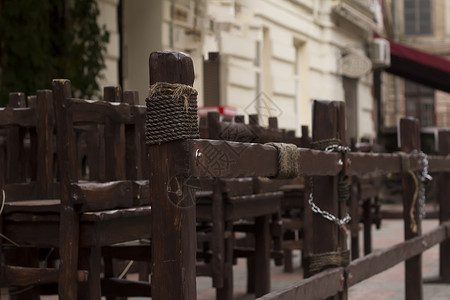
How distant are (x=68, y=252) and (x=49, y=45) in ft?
15.6

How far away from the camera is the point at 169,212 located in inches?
98.0

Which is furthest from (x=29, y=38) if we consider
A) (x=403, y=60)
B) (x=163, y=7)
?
(x=403, y=60)

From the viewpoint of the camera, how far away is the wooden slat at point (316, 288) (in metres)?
3.08

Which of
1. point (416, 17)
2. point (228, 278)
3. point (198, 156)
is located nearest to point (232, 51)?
point (228, 278)

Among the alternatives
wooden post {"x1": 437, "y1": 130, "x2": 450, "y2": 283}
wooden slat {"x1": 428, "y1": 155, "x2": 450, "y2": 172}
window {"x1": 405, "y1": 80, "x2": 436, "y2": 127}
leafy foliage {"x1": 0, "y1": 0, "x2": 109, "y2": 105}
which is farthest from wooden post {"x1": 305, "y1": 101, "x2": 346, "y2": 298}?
window {"x1": 405, "y1": 80, "x2": 436, "y2": 127}

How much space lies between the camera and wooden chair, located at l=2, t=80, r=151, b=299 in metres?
3.55

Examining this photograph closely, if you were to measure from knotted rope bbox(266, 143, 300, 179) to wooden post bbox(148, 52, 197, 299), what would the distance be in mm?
630

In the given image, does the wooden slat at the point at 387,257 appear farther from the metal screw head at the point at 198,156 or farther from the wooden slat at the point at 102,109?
the metal screw head at the point at 198,156

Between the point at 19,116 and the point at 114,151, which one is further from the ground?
the point at 19,116

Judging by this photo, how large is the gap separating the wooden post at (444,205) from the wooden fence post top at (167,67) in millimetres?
4641

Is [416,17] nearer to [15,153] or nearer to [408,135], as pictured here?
[408,135]

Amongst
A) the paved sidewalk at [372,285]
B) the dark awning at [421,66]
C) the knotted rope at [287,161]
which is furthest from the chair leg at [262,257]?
the dark awning at [421,66]

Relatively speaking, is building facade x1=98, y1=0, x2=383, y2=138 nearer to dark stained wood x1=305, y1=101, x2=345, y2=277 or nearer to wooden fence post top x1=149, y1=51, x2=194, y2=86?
dark stained wood x1=305, y1=101, x2=345, y2=277

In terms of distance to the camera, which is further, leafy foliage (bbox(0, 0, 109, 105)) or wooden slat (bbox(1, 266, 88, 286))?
leafy foliage (bbox(0, 0, 109, 105))
